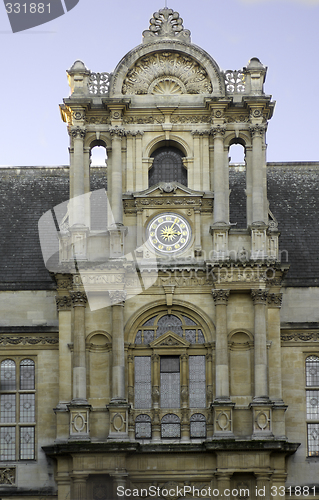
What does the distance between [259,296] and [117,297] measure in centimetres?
494

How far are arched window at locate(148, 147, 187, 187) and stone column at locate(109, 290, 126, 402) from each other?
4956mm

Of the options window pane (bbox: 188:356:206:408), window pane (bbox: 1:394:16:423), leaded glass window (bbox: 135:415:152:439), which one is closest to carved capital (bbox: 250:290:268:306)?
window pane (bbox: 188:356:206:408)

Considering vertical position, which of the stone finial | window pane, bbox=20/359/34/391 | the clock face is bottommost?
window pane, bbox=20/359/34/391

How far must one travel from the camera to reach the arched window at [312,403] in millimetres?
39719

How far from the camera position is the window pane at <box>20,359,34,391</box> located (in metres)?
40.2

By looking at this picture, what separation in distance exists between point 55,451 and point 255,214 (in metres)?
10.8

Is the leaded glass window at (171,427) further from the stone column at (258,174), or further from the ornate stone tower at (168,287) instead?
the stone column at (258,174)

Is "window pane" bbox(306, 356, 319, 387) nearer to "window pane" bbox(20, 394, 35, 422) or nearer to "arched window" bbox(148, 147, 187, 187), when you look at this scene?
"arched window" bbox(148, 147, 187, 187)

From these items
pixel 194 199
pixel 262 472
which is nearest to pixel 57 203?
pixel 194 199

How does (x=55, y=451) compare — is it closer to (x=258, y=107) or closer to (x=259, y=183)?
(x=259, y=183)

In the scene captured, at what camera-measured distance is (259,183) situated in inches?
1542

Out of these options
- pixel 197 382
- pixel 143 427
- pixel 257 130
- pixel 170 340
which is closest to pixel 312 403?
pixel 197 382

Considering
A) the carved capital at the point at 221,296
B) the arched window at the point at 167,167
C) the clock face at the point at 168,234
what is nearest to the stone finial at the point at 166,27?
the arched window at the point at 167,167

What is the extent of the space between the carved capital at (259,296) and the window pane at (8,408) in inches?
379
